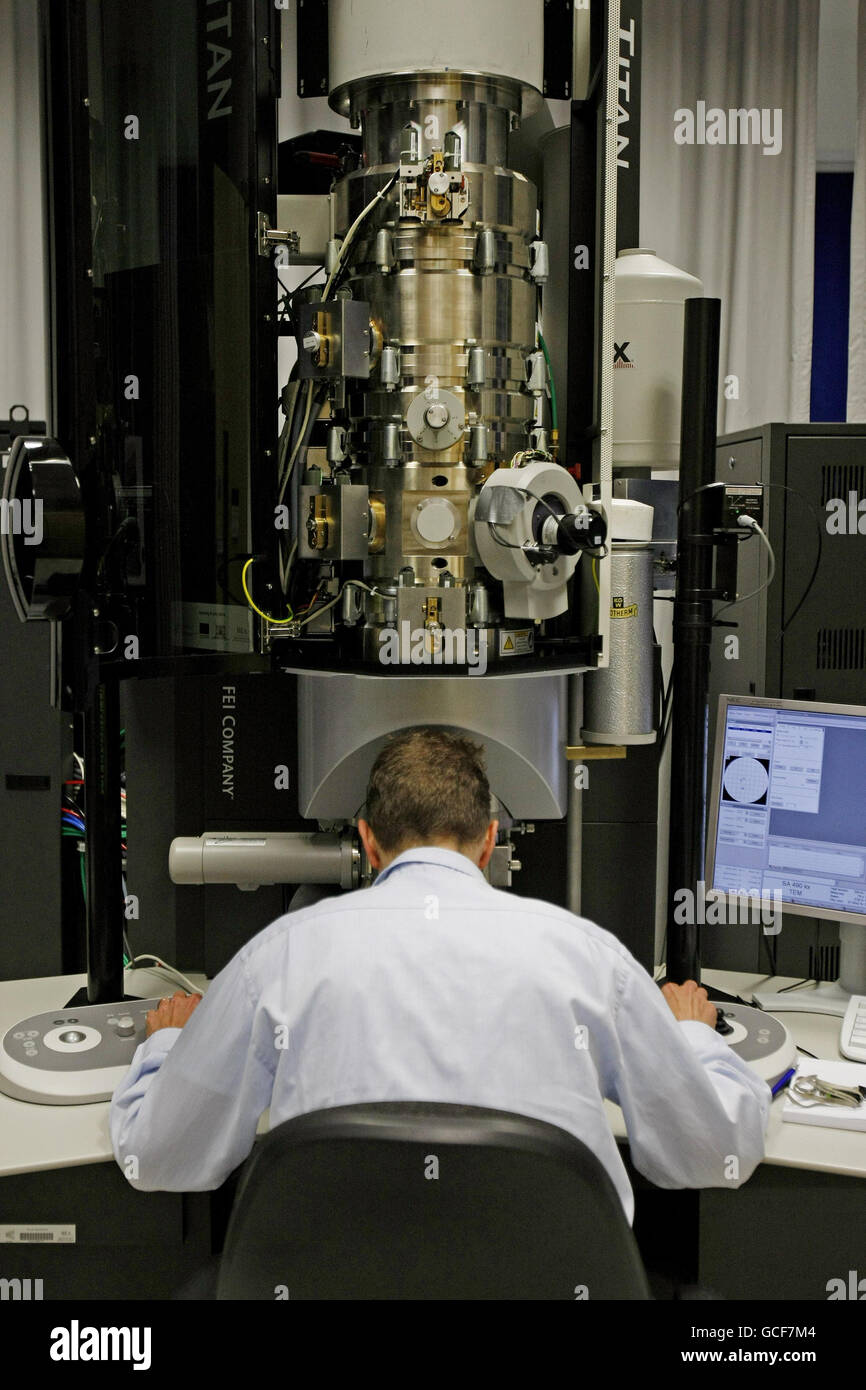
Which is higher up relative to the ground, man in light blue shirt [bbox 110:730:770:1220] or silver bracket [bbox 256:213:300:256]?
silver bracket [bbox 256:213:300:256]

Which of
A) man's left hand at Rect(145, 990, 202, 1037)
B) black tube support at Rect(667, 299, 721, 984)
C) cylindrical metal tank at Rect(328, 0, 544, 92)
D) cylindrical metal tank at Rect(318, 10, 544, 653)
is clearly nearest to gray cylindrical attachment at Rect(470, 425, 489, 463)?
cylindrical metal tank at Rect(318, 10, 544, 653)

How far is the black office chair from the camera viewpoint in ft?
3.06


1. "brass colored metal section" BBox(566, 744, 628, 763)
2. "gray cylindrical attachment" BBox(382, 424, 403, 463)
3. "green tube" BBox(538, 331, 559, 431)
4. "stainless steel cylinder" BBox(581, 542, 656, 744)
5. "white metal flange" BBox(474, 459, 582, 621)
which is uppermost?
"green tube" BBox(538, 331, 559, 431)

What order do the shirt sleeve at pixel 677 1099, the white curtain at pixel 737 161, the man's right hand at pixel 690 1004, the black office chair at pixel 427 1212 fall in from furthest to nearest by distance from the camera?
the white curtain at pixel 737 161 < the man's right hand at pixel 690 1004 < the shirt sleeve at pixel 677 1099 < the black office chair at pixel 427 1212

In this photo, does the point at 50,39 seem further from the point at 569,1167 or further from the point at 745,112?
the point at 745,112

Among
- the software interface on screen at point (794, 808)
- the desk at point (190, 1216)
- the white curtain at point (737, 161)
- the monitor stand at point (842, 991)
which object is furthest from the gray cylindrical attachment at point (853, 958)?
the white curtain at point (737, 161)

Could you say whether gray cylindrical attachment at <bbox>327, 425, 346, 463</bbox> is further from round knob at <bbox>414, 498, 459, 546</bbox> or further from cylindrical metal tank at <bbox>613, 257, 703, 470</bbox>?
cylindrical metal tank at <bbox>613, 257, 703, 470</bbox>

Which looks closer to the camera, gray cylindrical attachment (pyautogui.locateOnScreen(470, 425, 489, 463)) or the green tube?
gray cylindrical attachment (pyautogui.locateOnScreen(470, 425, 489, 463))

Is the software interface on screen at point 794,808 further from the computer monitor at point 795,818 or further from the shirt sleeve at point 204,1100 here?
the shirt sleeve at point 204,1100

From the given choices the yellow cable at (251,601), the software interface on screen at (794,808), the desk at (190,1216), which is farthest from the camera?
the software interface on screen at (794,808)

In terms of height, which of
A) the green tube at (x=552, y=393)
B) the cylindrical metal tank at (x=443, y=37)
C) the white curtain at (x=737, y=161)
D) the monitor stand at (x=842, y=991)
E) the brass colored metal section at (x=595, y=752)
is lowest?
the monitor stand at (x=842, y=991)

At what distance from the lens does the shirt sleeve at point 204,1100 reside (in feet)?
3.97

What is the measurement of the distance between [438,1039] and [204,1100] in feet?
0.95

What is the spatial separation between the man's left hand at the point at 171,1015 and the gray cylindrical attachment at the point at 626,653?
0.65 meters
